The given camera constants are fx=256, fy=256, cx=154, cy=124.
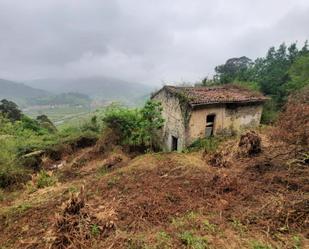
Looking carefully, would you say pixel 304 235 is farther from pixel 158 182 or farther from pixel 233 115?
pixel 233 115

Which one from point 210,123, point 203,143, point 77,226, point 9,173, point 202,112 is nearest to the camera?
point 77,226

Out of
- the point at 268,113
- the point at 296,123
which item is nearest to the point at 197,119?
the point at 296,123

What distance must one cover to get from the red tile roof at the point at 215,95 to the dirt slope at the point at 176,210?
5.66 m

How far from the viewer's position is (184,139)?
1551cm

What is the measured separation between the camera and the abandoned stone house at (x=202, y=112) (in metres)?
15.2

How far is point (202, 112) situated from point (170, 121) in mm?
2524

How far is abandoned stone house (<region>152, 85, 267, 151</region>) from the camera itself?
15.2 metres

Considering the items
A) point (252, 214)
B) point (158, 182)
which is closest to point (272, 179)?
point (252, 214)

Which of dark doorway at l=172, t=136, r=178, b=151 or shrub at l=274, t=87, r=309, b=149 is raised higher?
shrub at l=274, t=87, r=309, b=149

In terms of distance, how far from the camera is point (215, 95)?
16516 millimetres

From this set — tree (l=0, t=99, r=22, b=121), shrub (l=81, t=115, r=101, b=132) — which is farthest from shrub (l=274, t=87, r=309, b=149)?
tree (l=0, t=99, r=22, b=121)

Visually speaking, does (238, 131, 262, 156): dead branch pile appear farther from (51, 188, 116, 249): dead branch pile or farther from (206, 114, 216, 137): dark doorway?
(51, 188, 116, 249): dead branch pile

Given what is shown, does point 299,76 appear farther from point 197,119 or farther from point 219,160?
point 219,160

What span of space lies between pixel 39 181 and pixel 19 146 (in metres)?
5.90
